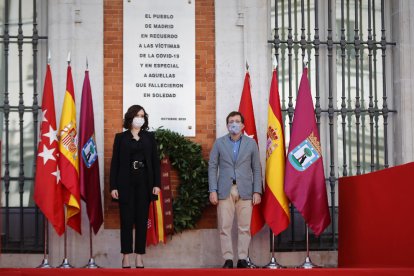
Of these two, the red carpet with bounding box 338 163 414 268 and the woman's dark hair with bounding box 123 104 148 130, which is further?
the woman's dark hair with bounding box 123 104 148 130

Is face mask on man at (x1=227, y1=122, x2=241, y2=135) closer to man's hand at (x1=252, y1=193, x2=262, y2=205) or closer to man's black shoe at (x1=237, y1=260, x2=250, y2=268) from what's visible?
man's hand at (x1=252, y1=193, x2=262, y2=205)

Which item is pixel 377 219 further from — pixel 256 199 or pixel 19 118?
pixel 19 118

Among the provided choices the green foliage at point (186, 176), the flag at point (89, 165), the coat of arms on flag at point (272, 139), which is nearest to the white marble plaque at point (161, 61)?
the green foliage at point (186, 176)

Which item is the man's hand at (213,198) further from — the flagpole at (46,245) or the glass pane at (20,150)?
the glass pane at (20,150)

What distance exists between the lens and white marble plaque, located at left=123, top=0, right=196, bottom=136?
33.9ft

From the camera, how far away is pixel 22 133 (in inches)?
410

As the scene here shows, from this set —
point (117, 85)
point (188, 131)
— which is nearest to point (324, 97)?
point (188, 131)

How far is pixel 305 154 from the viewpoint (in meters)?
9.89

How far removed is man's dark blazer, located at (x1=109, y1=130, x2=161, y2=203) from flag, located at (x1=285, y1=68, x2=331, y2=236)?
4.63 feet

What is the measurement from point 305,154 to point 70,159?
238cm

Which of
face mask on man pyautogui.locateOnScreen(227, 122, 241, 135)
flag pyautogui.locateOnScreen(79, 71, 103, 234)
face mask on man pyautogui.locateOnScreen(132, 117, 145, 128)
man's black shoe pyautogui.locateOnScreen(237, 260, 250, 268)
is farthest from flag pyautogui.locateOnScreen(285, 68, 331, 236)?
flag pyautogui.locateOnScreen(79, 71, 103, 234)

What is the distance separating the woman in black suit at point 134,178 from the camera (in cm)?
914

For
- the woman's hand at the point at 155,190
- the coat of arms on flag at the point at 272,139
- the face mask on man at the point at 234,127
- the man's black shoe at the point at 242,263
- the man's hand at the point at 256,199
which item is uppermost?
the face mask on man at the point at 234,127

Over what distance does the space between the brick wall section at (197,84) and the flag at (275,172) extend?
27.2 inches
